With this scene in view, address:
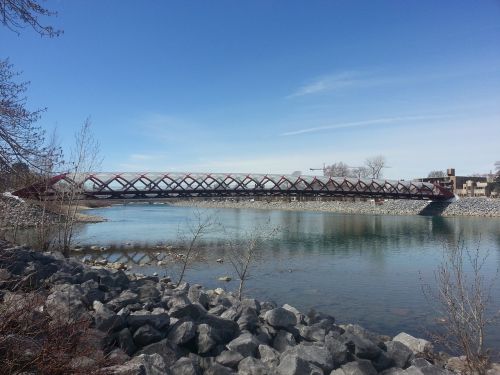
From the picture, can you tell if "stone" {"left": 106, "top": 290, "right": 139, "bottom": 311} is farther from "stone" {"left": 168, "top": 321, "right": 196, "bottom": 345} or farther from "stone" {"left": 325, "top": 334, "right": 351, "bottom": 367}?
"stone" {"left": 325, "top": 334, "right": 351, "bottom": 367}

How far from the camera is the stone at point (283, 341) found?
6.93 metres

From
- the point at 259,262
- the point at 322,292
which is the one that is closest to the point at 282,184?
the point at 259,262

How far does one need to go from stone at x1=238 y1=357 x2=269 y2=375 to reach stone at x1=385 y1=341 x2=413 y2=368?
2523 millimetres

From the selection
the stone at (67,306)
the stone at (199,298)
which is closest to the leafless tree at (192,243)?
the stone at (199,298)

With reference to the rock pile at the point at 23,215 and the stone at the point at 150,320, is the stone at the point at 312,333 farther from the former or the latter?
the rock pile at the point at 23,215

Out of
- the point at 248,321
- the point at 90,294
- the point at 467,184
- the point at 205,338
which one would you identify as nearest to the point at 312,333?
the point at 248,321

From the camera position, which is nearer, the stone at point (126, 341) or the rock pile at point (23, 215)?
the stone at point (126, 341)

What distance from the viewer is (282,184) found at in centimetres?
4847

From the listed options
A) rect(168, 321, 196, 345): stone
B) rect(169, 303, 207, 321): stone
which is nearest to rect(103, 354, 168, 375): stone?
rect(168, 321, 196, 345): stone

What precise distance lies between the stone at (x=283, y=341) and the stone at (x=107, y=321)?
2636 mm

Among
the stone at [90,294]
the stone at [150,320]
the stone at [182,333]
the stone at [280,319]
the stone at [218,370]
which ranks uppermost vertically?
the stone at [90,294]

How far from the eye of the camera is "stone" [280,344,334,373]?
19.9ft

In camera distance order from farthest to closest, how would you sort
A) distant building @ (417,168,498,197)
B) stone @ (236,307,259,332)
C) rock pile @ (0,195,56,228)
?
distant building @ (417,168,498,197) < rock pile @ (0,195,56,228) < stone @ (236,307,259,332)

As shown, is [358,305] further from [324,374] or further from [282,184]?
[282,184]
